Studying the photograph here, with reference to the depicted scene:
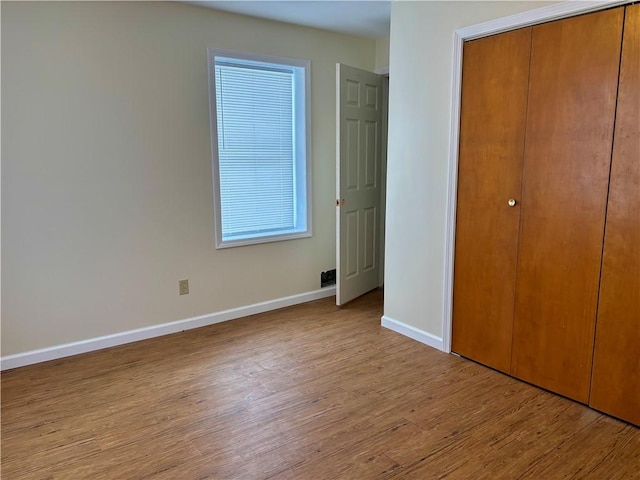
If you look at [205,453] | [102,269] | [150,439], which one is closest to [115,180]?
[102,269]

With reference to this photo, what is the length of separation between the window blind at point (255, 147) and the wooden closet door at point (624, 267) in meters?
2.40

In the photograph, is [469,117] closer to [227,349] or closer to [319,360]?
[319,360]

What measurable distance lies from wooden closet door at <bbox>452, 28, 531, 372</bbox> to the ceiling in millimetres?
943

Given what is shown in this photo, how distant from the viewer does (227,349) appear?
9.93 ft

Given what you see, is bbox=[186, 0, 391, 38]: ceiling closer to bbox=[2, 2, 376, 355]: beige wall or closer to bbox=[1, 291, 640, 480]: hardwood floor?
bbox=[2, 2, 376, 355]: beige wall

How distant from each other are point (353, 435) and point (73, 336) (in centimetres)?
200

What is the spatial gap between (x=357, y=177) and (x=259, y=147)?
87 cm

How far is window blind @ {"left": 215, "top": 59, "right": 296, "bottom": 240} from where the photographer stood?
3.40 m

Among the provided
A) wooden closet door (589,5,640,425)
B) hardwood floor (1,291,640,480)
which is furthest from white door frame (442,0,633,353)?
hardwood floor (1,291,640,480)

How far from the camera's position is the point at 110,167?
290cm

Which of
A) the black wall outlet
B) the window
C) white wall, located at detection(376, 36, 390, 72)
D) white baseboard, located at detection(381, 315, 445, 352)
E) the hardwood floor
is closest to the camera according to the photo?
the hardwood floor

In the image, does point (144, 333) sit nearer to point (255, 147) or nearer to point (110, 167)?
point (110, 167)

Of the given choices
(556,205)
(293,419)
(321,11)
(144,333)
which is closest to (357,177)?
(321,11)

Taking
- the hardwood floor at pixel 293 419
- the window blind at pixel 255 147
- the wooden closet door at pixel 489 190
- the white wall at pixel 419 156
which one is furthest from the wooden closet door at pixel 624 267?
the window blind at pixel 255 147
